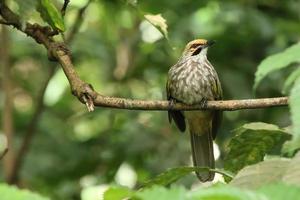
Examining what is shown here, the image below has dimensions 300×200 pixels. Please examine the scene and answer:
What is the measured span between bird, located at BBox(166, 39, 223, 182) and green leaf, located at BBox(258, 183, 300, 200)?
294 cm

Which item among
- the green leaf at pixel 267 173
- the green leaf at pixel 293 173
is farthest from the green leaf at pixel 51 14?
the green leaf at pixel 293 173

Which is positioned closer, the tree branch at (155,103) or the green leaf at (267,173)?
the green leaf at (267,173)

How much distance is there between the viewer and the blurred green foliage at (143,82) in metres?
6.28

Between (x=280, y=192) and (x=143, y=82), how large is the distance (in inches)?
213

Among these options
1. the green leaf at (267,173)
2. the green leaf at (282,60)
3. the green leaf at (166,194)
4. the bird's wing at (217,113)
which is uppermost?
the bird's wing at (217,113)

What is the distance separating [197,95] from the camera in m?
4.61

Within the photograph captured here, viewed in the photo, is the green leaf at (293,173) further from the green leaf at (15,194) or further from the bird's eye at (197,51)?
the bird's eye at (197,51)

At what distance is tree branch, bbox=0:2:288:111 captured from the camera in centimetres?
269

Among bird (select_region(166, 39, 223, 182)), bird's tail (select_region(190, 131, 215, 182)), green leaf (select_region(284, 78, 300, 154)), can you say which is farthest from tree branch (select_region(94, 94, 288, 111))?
bird's tail (select_region(190, 131, 215, 182))

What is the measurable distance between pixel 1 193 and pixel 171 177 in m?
1.05

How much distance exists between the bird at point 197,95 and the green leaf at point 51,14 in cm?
169

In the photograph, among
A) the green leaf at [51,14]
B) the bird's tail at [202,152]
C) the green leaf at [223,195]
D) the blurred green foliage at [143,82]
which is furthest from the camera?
the blurred green foliage at [143,82]

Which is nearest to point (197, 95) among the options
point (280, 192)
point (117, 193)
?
point (117, 193)

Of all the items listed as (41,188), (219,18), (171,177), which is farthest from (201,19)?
(171,177)
